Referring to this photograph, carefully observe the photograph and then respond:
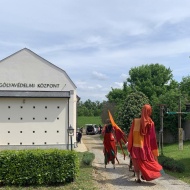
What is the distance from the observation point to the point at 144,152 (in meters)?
10.4

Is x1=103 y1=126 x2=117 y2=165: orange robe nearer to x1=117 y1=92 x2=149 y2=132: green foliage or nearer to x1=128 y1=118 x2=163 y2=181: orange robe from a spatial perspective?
x1=128 y1=118 x2=163 y2=181: orange robe

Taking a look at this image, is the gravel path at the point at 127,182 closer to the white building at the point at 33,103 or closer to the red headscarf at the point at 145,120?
the red headscarf at the point at 145,120

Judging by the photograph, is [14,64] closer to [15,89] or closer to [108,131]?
[15,89]

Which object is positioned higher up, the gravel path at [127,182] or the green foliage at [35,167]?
the green foliage at [35,167]

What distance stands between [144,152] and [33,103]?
570 inches

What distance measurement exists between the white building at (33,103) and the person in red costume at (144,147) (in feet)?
44.3

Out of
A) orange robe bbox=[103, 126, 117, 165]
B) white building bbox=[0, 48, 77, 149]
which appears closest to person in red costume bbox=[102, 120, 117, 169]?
orange robe bbox=[103, 126, 117, 165]

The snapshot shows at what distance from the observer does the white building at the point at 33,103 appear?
922 inches

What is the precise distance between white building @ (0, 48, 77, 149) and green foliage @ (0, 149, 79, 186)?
13498 millimetres

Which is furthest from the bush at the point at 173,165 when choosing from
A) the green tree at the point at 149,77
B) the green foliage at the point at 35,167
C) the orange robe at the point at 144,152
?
the green tree at the point at 149,77

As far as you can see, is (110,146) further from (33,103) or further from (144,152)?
(33,103)

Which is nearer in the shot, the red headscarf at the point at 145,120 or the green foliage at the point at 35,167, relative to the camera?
the green foliage at the point at 35,167

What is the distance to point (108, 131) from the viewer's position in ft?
47.1

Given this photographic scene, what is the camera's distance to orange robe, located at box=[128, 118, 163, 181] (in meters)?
10.2
